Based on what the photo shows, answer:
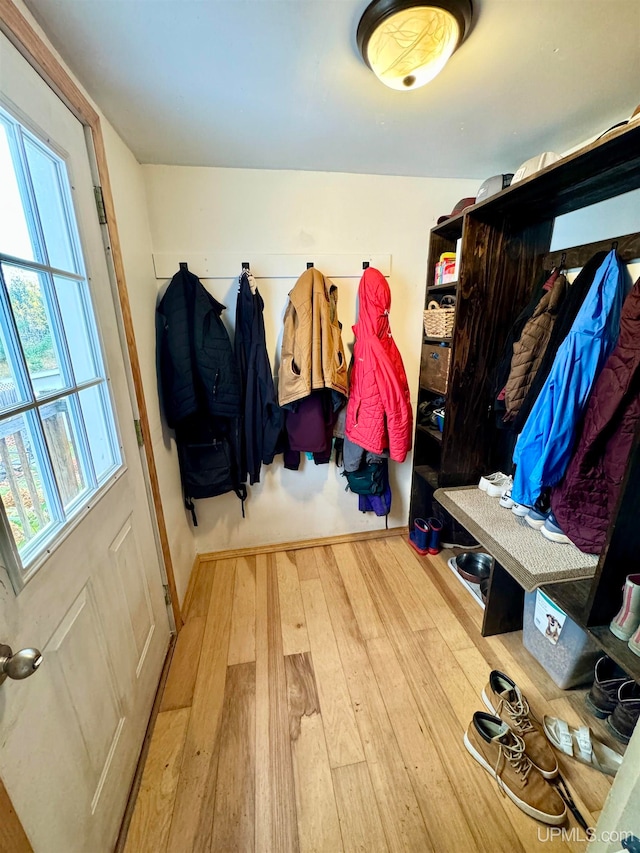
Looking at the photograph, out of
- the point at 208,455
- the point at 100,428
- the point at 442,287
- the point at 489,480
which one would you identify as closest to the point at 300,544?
the point at 208,455

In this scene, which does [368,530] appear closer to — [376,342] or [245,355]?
Answer: [376,342]

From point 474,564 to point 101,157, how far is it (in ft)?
8.47

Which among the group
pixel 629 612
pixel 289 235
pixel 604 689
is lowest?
pixel 604 689

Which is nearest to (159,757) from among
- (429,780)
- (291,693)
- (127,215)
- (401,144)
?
(291,693)

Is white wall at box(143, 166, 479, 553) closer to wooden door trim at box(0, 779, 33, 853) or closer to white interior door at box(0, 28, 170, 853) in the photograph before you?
white interior door at box(0, 28, 170, 853)

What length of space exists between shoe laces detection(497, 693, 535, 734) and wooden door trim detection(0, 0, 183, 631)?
145 centimetres

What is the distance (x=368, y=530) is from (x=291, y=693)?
1142 mm

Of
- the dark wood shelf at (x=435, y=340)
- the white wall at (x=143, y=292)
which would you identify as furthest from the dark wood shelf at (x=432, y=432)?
the white wall at (x=143, y=292)

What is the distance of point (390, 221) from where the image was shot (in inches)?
71.7

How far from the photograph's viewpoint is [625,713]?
3.59 ft

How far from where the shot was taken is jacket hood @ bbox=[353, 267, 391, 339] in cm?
171

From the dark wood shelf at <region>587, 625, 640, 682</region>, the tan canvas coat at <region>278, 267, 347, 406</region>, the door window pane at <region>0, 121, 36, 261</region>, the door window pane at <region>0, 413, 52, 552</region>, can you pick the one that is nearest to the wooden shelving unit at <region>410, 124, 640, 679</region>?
the dark wood shelf at <region>587, 625, 640, 682</region>

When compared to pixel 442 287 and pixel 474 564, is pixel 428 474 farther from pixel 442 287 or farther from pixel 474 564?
pixel 442 287

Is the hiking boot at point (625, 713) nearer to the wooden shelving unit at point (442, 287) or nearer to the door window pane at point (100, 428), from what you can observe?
the wooden shelving unit at point (442, 287)
